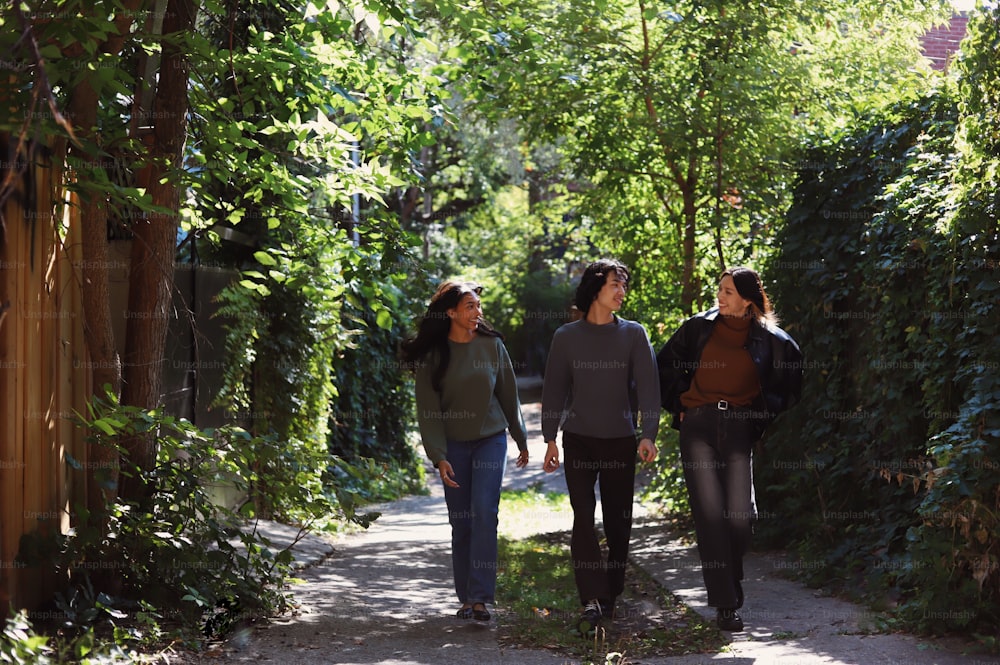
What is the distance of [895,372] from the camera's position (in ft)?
23.4

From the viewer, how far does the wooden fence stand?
17.9 ft


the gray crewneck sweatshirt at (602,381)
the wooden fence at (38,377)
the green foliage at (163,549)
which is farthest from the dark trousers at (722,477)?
the wooden fence at (38,377)

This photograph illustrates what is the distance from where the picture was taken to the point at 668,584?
7949 mm

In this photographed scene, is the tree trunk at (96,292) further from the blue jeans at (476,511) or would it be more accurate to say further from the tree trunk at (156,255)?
the blue jeans at (476,511)

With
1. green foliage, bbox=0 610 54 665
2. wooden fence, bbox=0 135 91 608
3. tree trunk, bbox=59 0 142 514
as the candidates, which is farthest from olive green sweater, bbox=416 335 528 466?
green foliage, bbox=0 610 54 665

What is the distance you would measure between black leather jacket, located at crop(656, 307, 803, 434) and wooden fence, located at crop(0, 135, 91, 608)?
3.42 m

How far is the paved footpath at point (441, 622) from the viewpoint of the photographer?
5.70 metres

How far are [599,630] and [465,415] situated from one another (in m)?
1.51

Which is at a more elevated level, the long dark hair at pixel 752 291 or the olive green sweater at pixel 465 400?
the long dark hair at pixel 752 291

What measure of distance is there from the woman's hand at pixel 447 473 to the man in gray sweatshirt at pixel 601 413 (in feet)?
1.91

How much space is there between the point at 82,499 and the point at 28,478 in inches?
24.3

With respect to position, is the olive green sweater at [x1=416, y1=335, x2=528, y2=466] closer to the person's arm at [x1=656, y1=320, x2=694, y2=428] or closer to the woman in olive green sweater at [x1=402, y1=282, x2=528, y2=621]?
the woman in olive green sweater at [x1=402, y1=282, x2=528, y2=621]

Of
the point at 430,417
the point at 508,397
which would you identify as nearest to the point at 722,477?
the point at 508,397

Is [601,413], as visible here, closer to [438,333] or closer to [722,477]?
[722,477]
